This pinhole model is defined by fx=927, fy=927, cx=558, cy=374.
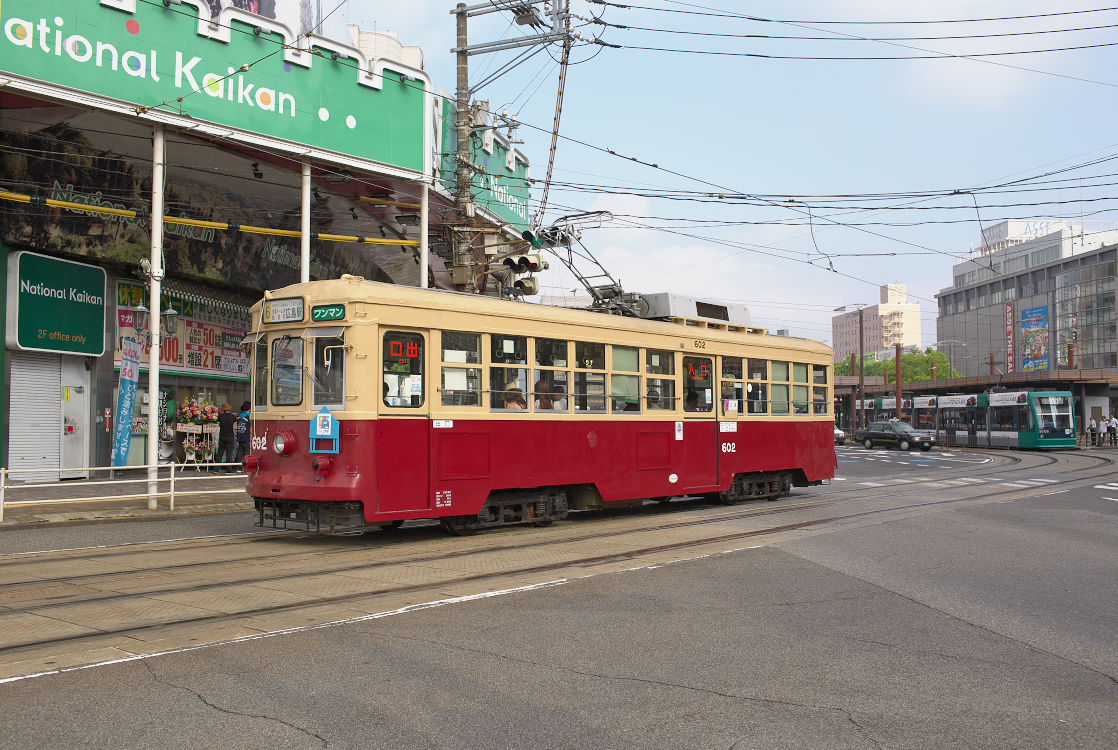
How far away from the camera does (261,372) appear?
1119cm

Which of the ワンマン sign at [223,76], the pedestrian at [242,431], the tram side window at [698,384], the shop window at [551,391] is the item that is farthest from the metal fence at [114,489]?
the tram side window at [698,384]

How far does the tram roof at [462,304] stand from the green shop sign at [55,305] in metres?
8.45

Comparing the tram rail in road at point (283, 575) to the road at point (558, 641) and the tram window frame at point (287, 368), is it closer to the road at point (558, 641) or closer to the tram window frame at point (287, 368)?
the road at point (558, 641)

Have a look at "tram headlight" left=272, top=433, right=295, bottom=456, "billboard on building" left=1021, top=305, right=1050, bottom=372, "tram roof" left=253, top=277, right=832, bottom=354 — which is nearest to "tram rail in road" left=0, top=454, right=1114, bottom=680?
"tram headlight" left=272, top=433, right=295, bottom=456

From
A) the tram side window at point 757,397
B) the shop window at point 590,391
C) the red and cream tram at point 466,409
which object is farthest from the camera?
the tram side window at point 757,397

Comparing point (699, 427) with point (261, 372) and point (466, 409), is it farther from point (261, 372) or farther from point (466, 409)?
point (261, 372)

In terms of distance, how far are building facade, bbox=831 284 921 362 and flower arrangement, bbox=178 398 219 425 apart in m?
176

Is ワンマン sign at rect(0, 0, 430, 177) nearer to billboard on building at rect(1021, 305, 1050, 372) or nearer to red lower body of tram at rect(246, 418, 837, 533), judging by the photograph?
red lower body of tram at rect(246, 418, 837, 533)

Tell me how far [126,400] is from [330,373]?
36.4 feet

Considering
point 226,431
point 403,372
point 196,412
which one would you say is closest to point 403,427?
point 403,372

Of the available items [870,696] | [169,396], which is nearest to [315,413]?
[870,696]

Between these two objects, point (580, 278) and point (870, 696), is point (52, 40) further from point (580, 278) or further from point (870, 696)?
point (870, 696)

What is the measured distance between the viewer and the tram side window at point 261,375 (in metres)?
11.1

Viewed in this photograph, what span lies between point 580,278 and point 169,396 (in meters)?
10.6
